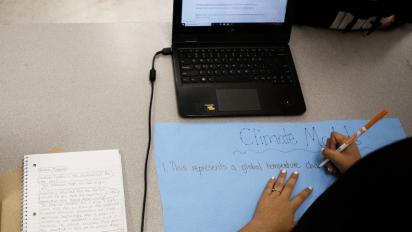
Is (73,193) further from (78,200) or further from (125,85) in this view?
(125,85)

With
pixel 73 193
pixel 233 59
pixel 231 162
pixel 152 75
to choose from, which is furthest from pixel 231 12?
pixel 73 193

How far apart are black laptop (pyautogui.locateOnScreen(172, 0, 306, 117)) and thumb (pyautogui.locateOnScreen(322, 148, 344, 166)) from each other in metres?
0.12

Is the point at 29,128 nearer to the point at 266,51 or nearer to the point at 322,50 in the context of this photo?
the point at 266,51

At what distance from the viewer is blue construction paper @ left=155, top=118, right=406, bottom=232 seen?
0.79m

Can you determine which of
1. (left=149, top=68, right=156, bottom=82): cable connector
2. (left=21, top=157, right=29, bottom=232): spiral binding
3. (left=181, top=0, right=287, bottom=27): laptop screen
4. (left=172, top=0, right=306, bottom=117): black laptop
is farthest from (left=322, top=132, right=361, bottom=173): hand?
(left=21, top=157, right=29, bottom=232): spiral binding

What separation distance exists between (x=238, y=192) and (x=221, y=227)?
0.27 feet

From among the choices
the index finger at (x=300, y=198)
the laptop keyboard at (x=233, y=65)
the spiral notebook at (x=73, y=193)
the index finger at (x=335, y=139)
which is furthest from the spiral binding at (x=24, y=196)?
the index finger at (x=335, y=139)

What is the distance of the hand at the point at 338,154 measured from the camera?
2.76 feet

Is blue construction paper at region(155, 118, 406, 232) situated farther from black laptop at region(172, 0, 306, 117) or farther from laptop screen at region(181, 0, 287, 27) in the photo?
laptop screen at region(181, 0, 287, 27)

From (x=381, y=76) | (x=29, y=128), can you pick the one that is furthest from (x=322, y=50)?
(x=29, y=128)

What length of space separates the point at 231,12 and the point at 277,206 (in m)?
0.44

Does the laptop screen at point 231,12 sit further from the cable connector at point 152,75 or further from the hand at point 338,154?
the hand at point 338,154

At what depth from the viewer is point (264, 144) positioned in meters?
0.89

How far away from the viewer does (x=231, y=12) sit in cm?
93
